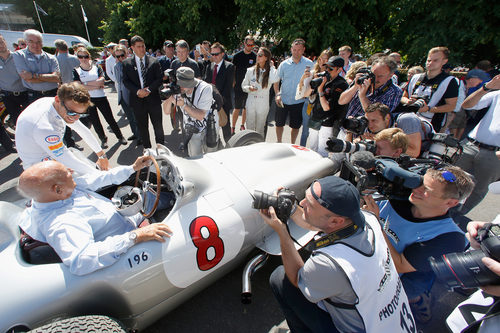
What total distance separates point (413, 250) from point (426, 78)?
311cm

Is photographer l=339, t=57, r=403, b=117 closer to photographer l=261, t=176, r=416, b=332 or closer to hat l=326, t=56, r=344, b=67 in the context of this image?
hat l=326, t=56, r=344, b=67

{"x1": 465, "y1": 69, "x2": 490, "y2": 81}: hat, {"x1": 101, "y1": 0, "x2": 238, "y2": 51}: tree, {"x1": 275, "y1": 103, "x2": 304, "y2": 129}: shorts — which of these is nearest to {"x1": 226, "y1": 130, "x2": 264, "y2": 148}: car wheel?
{"x1": 275, "y1": 103, "x2": 304, "y2": 129}: shorts

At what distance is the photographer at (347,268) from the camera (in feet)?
4.36

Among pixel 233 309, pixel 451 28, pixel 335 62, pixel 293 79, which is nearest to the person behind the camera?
pixel 233 309

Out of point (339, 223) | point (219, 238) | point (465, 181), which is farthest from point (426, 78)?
point (219, 238)

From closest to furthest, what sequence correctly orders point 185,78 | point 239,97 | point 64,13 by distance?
point 185,78 < point 239,97 < point 64,13

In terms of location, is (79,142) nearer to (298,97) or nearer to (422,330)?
(298,97)

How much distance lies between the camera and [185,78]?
122 inches

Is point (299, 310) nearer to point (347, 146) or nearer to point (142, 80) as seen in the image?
point (347, 146)

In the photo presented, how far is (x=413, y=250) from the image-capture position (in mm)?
1737

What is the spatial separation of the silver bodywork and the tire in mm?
139

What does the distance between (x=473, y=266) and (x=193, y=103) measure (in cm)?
310

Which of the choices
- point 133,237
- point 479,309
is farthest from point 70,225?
point 479,309

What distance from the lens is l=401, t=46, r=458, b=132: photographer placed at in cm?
351
